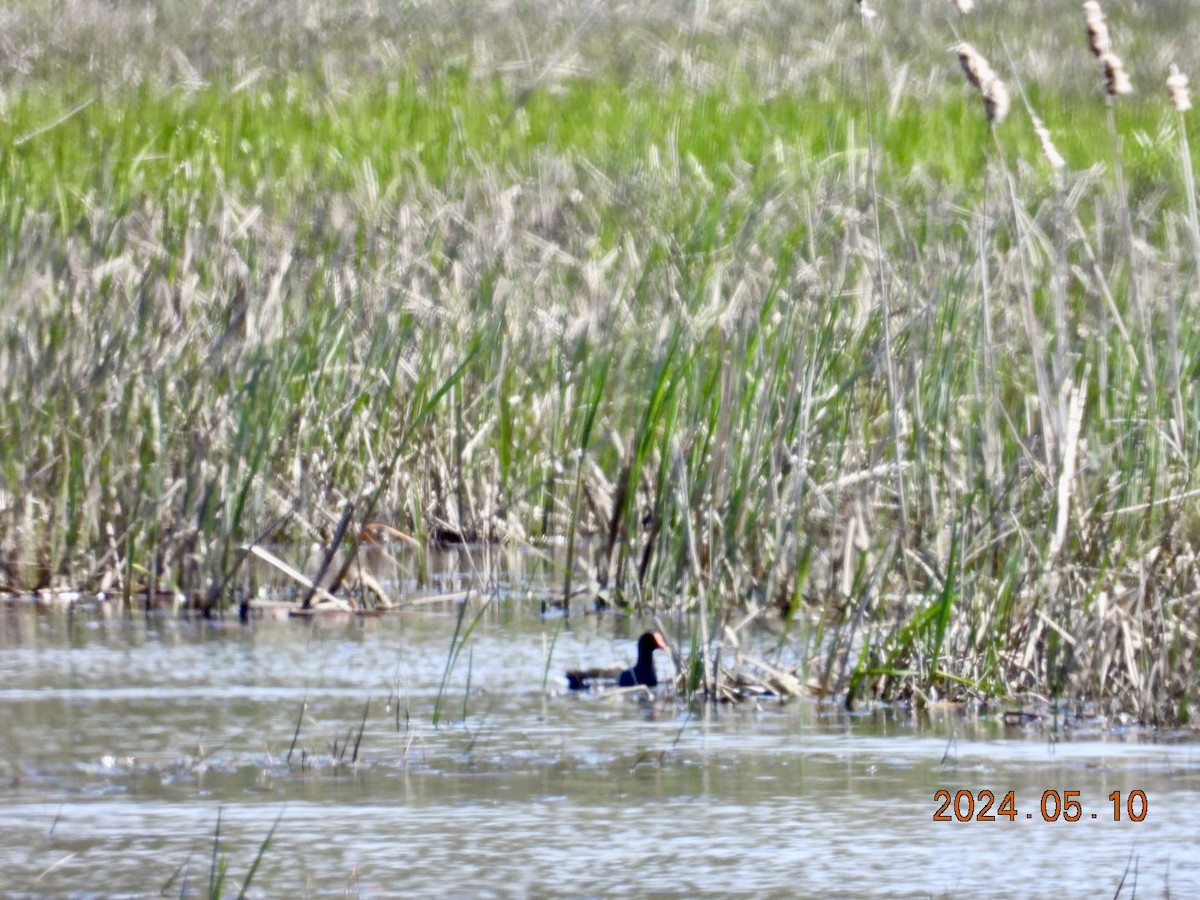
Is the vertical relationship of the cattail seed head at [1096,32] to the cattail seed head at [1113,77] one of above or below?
above

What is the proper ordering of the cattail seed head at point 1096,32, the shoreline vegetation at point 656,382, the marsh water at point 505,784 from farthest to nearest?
the shoreline vegetation at point 656,382, the cattail seed head at point 1096,32, the marsh water at point 505,784

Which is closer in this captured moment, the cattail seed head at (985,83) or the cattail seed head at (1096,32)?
the cattail seed head at (1096,32)

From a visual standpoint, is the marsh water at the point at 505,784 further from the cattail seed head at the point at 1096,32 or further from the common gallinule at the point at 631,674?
the cattail seed head at the point at 1096,32

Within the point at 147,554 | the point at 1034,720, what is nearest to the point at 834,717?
the point at 1034,720

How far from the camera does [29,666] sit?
520 centimetres

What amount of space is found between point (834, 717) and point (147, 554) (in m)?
1.97

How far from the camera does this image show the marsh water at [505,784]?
3.59 metres

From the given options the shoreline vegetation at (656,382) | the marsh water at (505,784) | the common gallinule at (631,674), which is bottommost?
the marsh water at (505,784)

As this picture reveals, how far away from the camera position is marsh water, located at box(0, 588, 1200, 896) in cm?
359

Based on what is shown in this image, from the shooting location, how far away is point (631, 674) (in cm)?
506

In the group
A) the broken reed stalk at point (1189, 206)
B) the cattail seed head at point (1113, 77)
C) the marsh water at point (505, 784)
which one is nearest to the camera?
the marsh water at point (505, 784)

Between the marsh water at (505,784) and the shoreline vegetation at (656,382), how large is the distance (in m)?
0.35

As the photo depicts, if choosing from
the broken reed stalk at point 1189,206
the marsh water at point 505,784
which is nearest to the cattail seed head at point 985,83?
the broken reed stalk at point 1189,206

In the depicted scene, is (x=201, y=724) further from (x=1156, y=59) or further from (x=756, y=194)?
(x=1156, y=59)
